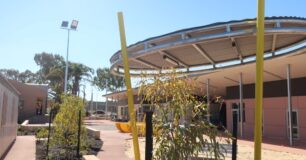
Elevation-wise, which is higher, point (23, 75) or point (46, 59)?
point (46, 59)

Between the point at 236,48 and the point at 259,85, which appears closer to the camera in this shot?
the point at 259,85

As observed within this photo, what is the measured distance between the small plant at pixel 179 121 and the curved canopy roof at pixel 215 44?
283 inches

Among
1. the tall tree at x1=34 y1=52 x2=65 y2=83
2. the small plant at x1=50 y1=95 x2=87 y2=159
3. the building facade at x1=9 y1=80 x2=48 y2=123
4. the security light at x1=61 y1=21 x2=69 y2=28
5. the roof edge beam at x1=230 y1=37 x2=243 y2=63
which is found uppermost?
the tall tree at x1=34 y1=52 x2=65 y2=83

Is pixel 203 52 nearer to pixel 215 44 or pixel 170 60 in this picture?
pixel 215 44

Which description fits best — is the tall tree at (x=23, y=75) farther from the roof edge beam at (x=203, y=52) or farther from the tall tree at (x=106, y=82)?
the roof edge beam at (x=203, y=52)

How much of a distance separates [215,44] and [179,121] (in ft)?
35.1

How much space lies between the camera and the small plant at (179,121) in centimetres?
384

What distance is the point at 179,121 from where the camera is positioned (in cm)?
395

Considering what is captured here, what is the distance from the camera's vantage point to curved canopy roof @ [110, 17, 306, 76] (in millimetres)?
12602

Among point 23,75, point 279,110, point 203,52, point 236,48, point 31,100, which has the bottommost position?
point 279,110

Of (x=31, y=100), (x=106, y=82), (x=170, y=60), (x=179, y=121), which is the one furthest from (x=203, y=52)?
(x=106, y=82)

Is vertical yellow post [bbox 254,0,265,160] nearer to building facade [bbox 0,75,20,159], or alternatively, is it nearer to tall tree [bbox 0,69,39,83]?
building facade [bbox 0,75,20,159]

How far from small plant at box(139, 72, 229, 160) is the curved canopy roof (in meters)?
7.20

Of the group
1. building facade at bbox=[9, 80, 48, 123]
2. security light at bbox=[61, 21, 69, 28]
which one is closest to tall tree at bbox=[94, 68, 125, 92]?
building facade at bbox=[9, 80, 48, 123]
